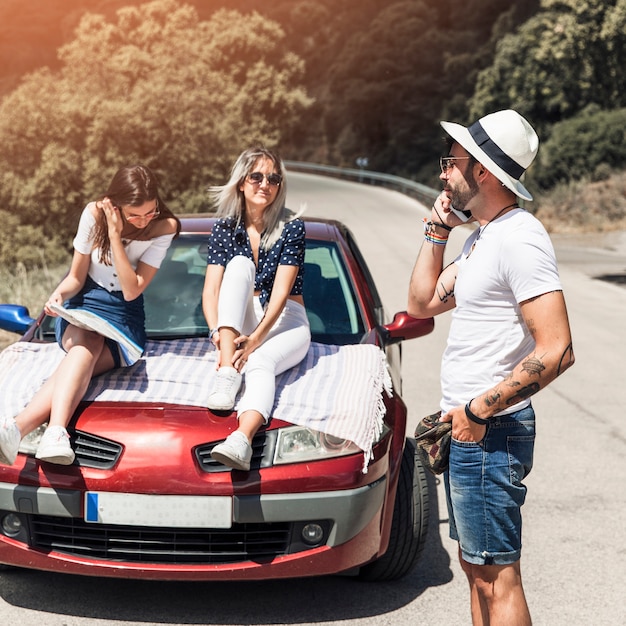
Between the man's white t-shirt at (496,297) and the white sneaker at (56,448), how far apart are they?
4.93 ft

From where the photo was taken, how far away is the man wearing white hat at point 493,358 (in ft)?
9.10

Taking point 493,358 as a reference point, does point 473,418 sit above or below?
below

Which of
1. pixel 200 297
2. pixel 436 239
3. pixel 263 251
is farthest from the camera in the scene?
pixel 200 297

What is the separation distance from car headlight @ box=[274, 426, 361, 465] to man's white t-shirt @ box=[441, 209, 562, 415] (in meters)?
0.87

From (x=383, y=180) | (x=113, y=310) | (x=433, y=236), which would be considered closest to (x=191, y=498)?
(x=113, y=310)

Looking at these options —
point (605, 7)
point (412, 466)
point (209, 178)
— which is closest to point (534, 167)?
point (605, 7)

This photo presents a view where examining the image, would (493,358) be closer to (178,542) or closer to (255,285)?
(178,542)

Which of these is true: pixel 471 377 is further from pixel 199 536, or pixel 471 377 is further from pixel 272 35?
pixel 272 35

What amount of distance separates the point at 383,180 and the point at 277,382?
3653 cm

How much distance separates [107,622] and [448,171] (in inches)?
88.5

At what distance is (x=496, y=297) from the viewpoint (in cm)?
284

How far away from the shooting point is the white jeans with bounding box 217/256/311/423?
13.0ft

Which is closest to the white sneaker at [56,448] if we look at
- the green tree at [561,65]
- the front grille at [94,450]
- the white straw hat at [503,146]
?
the front grille at [94,450]

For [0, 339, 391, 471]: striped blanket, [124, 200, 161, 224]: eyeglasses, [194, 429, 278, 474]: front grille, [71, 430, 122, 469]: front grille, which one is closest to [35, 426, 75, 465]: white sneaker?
[71, 430, 122, 469]: front grille
